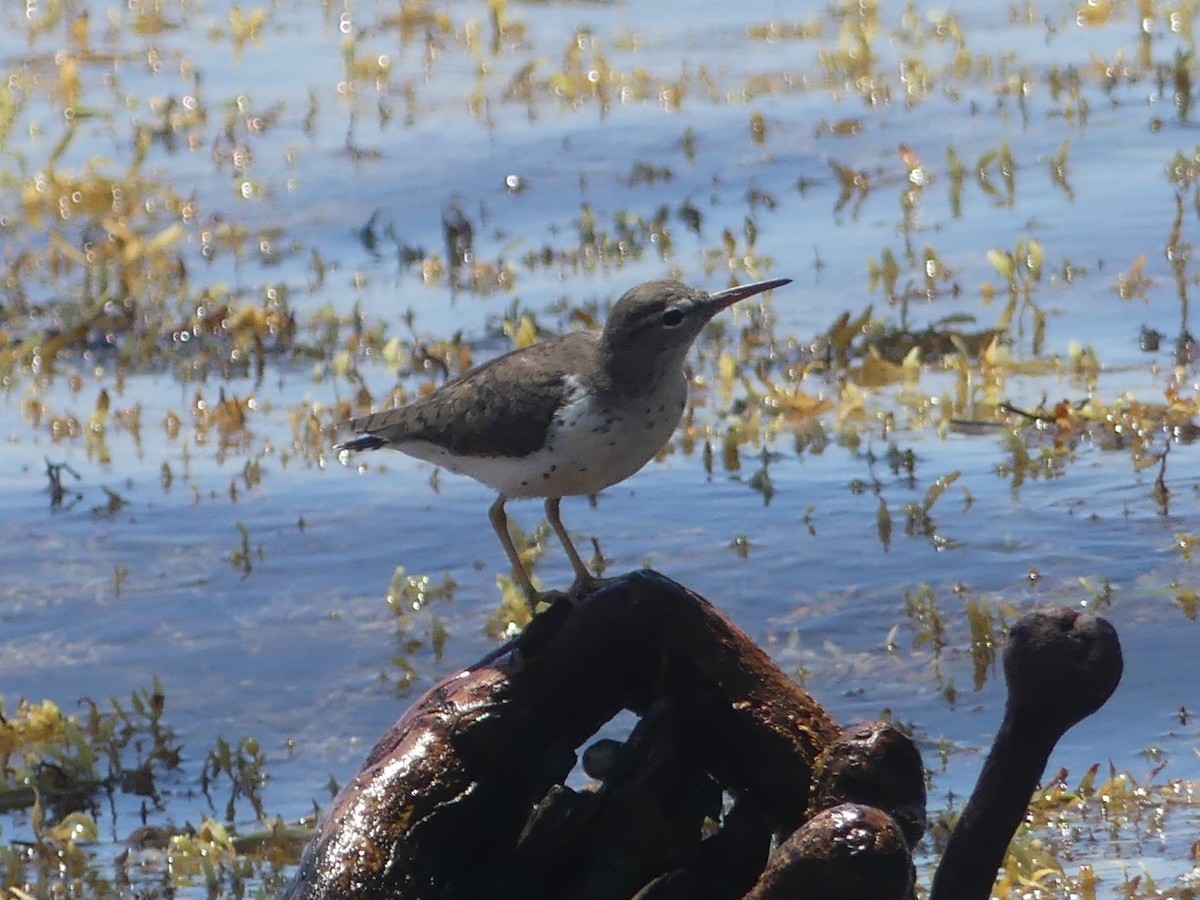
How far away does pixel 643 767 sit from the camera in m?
3.35

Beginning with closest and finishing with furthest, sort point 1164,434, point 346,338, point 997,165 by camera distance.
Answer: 1. point 1164,434
2. point 346,338
3. point 997,165

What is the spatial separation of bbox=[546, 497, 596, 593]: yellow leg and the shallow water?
1.18 m

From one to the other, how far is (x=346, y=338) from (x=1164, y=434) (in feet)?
13.4

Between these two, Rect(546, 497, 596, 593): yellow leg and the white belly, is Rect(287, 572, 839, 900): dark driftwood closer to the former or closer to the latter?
Rect(546, 497, 596, 593): yellow leg

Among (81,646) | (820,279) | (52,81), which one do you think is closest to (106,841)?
(81,646)

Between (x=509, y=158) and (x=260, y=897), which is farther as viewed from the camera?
(x=509, y=158)

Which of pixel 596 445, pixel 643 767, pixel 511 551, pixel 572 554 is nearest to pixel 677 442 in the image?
pixel 511 551

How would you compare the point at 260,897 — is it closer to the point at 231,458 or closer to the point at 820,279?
the point at 231,458

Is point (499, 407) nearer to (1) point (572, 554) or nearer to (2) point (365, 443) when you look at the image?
(1) point (572, 554)

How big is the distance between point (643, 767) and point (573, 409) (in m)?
2.14

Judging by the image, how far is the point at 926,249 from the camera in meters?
10.6

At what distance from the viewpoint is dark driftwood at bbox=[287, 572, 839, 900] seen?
132 inches

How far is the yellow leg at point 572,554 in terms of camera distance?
512 cm

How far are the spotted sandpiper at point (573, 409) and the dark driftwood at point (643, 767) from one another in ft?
5.03
